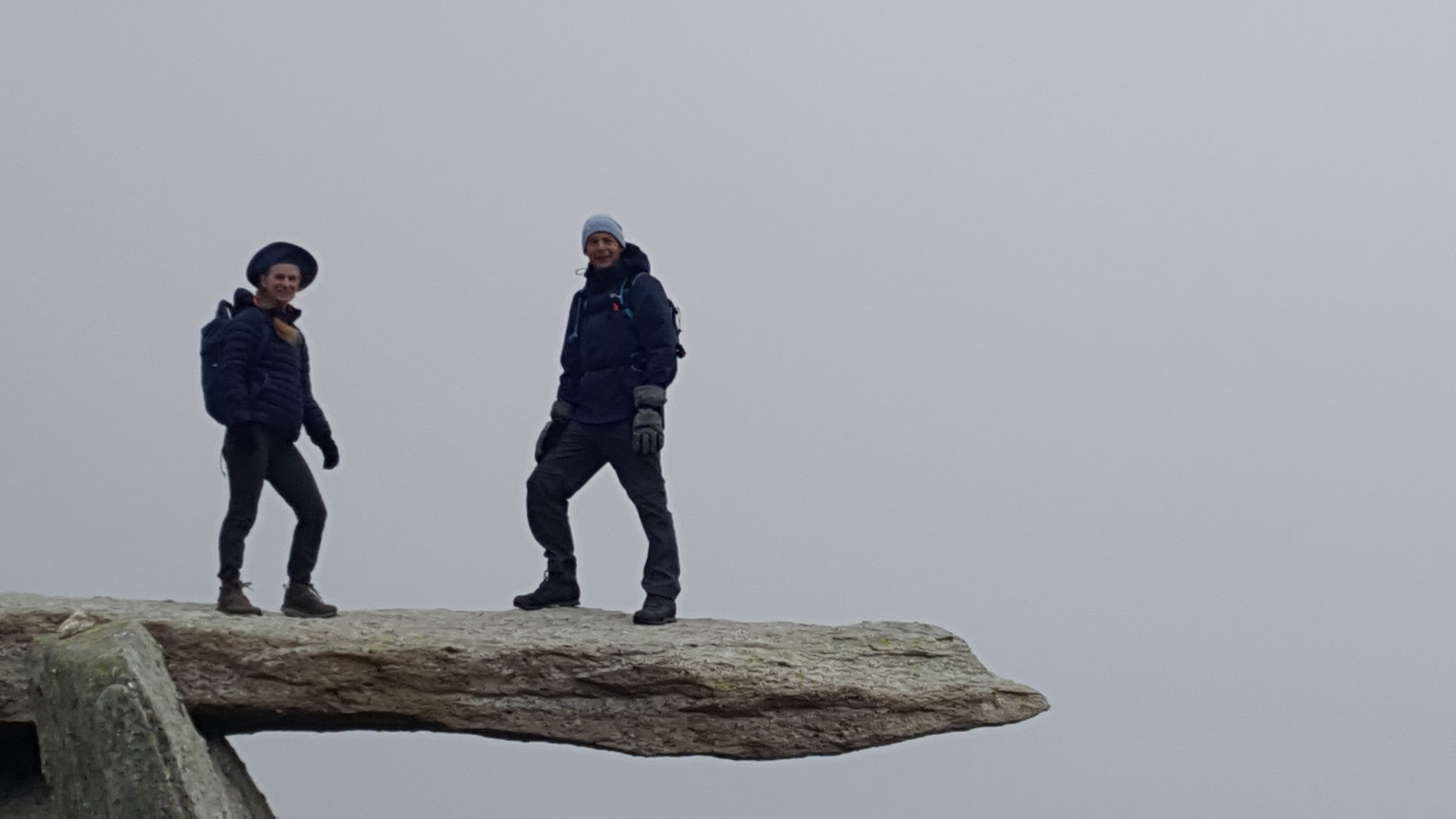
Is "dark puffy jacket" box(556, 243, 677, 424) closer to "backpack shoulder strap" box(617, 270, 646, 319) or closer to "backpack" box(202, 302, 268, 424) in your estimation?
"backpack shoulder strap" box(617, 270, 646, 319)

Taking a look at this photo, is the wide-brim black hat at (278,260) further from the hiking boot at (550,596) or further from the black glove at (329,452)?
the hiking boot at (550,596)

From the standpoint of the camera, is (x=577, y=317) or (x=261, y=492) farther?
(x=577, y=317)

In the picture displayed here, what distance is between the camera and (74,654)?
278 inches

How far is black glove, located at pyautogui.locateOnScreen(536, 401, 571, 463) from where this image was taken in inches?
375

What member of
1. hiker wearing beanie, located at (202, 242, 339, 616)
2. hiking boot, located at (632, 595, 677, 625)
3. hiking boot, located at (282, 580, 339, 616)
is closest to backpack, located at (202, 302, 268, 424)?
hiker wearing beanie, located at (202, 242, 339, 616)

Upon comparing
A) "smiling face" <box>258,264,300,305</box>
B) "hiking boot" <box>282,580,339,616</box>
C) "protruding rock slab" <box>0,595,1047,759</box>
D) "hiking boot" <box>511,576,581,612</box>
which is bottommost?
"protruding rock slab" <box>0,595,1047,759</box>

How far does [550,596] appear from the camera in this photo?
9617 mm

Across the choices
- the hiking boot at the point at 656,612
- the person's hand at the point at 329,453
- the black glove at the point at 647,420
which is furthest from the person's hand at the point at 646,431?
the person's hand at the point at 329,453

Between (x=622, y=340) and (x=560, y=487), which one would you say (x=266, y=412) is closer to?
(x=560, y=487)

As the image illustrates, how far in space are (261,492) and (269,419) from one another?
17.2 inches

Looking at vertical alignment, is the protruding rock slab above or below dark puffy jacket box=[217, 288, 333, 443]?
below

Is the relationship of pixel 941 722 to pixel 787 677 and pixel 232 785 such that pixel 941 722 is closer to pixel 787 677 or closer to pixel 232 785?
pixel 787 677

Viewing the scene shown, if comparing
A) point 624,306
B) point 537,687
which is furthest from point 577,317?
point 537,687

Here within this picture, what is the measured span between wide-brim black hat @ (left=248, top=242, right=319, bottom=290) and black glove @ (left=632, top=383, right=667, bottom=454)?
2.01 m
